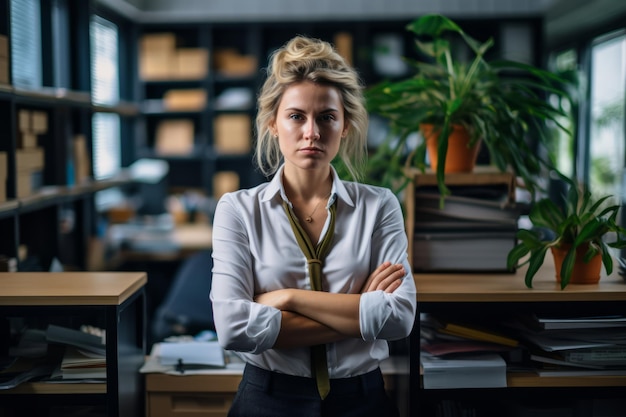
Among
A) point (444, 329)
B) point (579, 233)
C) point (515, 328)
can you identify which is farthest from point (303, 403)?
point (579, 233)

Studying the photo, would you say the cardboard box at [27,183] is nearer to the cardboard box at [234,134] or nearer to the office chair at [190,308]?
the office chair at [190,308]

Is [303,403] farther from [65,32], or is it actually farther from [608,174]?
[608,174]

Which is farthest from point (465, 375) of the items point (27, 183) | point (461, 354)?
point (27, 183)

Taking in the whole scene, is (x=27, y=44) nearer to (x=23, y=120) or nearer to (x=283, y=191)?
(x=23, y=120)

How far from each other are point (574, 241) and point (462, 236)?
0.33 m

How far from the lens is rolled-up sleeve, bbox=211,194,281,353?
170cm

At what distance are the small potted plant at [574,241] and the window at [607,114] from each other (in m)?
3.02

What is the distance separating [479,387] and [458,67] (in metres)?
0.99

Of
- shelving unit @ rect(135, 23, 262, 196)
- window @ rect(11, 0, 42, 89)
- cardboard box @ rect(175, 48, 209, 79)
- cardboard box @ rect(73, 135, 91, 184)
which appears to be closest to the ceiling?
shelving unit @ rect(135, 23, 262, 196)

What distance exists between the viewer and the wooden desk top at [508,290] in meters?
2.02

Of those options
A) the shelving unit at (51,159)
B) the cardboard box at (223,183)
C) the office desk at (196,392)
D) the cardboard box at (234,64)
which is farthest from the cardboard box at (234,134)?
the office desk at (196,392)

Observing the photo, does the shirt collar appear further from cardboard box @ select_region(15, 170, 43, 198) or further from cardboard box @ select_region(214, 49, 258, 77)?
cardboard box @ select_region(214, 49, 258, 77)

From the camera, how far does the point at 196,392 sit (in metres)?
2.20

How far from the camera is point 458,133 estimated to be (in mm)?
2338
